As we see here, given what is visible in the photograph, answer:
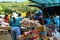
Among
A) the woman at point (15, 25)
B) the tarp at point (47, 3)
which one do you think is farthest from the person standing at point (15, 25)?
the tarp at point (47, 3)

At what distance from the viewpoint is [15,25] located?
288 centimetres

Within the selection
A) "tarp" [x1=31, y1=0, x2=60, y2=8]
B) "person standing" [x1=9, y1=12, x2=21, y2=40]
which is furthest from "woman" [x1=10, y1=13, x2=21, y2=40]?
"tarp" [x1=31, y1=0, x2=60, y2=8]

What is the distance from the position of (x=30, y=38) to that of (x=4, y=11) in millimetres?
538

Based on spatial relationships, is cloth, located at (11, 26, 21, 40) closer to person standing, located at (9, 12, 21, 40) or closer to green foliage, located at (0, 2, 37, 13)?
person standing, located at (9, 12, 21, 40)

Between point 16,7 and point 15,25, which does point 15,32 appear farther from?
point 16,7

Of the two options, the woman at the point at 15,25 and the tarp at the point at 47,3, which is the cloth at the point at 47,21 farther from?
the woman at the point at 15,25

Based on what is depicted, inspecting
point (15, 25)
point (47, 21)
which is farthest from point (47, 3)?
point (15, 25)

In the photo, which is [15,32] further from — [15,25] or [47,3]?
[47,3]

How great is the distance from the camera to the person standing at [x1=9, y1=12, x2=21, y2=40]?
9.43 feet

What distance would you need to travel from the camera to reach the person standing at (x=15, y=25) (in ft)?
9.43

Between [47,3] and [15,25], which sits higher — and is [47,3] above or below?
above

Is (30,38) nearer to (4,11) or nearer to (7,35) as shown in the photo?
(7,35)

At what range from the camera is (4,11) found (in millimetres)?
2836

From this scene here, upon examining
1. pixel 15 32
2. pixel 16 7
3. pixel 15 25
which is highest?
pixel 16 7
